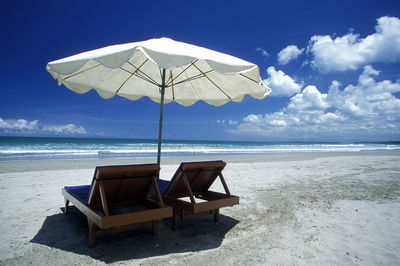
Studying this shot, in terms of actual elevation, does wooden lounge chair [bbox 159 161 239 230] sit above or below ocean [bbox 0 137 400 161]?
above

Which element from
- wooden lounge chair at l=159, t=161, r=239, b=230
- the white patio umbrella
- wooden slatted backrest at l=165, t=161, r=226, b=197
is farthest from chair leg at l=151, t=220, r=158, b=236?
the white patio umbrella

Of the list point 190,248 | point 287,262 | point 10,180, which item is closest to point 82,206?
point 190,248

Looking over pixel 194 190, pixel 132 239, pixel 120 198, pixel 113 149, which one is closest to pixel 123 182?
pixel 120 198

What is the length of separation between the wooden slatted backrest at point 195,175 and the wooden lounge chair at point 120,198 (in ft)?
1.14

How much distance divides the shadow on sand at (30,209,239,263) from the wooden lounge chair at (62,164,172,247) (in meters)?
0.19

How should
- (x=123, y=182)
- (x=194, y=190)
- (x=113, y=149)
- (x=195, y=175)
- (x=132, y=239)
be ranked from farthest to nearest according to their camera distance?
(x=113, y=149)
(x=194, y=190)
(x=195, y=175)
(x=132, y=239)
(x=123, y=182)

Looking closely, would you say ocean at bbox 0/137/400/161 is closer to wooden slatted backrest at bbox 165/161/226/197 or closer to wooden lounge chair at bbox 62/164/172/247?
wooden lounge chair at bbox 62/164/172/247

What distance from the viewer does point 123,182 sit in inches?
127

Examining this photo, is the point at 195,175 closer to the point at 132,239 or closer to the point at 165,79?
the point at 132,239

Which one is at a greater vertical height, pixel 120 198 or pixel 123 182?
pixel 123 182

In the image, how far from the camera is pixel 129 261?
2.77 metres

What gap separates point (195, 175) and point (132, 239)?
1200 mm

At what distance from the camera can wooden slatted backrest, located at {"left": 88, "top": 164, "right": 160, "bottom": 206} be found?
2.95m

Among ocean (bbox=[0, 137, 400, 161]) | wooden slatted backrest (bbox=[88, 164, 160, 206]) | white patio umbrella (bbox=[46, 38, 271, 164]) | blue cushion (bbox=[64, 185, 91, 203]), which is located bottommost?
ocean (bbox=[0, 137, 400, 161])
